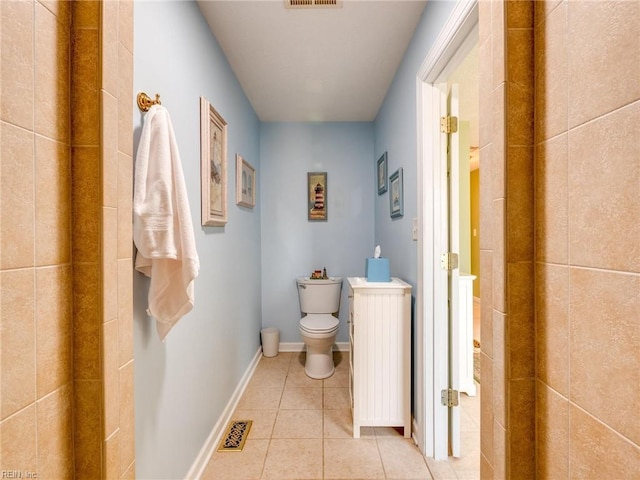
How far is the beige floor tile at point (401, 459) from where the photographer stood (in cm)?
150

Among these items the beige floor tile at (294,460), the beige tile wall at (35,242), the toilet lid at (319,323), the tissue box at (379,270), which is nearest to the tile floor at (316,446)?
the beige floor tile at (294,460)

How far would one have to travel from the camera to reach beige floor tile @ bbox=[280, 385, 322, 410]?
2.10 meters

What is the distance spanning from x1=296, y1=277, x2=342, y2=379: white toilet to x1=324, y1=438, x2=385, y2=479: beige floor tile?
78 cm

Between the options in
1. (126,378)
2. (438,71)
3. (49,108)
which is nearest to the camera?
(49,108)

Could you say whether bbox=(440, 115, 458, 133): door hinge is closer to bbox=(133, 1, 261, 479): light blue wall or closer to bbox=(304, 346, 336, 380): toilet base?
bbox=(133, 1, 261, 479): light blue wall

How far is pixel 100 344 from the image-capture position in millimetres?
617

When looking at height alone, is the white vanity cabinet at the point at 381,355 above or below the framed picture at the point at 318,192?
below

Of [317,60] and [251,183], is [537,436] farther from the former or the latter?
[251,183]

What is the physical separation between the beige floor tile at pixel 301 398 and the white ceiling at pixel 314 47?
2.44 m

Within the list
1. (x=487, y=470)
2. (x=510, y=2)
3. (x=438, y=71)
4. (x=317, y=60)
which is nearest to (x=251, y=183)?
(x=317, y=60)

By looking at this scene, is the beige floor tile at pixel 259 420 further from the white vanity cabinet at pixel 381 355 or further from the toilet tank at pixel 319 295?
the toilet tank at pixel 319 295

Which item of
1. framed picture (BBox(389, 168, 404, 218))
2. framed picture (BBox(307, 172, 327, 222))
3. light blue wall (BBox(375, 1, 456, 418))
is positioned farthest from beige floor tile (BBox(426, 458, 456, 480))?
framed picture (BBox(307, 172, 327, 222))

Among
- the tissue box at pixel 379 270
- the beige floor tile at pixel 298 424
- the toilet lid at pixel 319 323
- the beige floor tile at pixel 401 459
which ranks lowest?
the beige floor tile at pixel 401 459

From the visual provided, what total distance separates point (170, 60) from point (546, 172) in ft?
4.64
